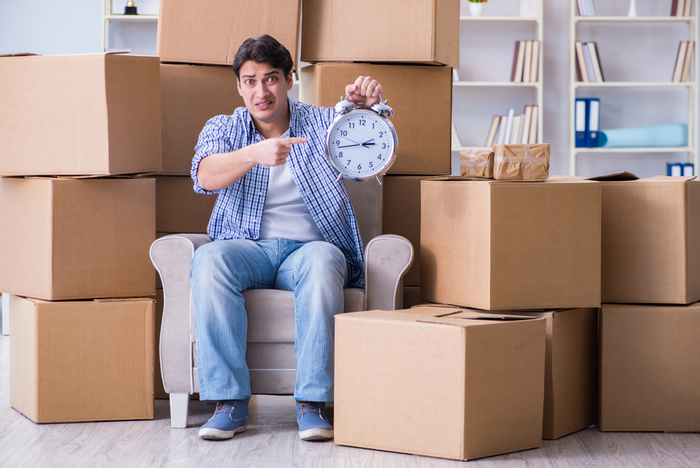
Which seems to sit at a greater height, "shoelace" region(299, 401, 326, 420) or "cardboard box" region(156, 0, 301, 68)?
"cardboard box" region(156, 0, 301, 68)

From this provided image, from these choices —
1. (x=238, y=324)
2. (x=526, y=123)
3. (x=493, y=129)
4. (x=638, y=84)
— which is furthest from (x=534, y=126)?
(x=238, y=324)

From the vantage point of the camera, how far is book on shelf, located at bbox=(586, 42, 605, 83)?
3822mm

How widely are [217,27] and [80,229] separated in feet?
2.40

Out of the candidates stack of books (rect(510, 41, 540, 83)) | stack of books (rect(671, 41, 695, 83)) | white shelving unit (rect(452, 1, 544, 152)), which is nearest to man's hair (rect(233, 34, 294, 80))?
white shelving unit (rect(452, 1, 544, 152))

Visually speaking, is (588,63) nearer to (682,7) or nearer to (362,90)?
(682,7)

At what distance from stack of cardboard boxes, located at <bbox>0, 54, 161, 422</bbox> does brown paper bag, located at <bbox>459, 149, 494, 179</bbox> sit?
2.73 ft

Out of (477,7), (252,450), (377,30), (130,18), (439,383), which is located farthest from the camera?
(477,7)

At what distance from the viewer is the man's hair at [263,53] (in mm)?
1936

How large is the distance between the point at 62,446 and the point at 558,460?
111cm

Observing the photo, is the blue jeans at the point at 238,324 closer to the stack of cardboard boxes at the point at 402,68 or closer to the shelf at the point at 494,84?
the stack of cardboard boxes at the point at 402,68

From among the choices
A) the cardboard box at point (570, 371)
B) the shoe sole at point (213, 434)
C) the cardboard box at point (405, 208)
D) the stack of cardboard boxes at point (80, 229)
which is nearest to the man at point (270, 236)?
the shoe sole at point (213, 434)

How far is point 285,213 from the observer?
2.00m

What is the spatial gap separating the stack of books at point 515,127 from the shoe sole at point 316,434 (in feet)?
8.18

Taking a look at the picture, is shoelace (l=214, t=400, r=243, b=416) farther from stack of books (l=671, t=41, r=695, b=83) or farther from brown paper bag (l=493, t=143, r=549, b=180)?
stack of books (l=671, t=41, r=695, b=83)
